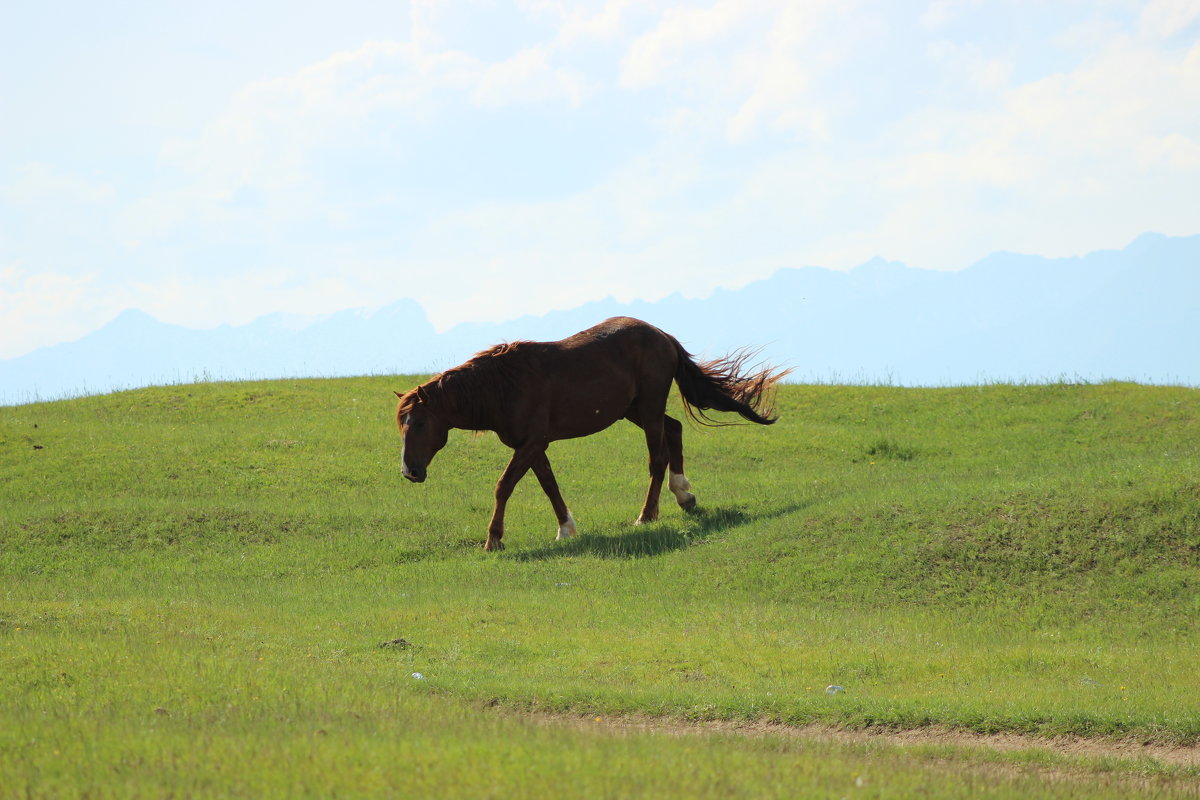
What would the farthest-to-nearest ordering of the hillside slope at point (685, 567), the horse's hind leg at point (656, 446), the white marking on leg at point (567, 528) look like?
the horse's hind leg at point (656, 446) < the white marking on leg at point (567, 528) < the hillside slope at point (685, 567)

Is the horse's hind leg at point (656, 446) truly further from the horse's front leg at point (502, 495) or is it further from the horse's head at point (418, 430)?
the horse's head at point (418, 430)

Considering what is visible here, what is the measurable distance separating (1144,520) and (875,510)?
10.4 feet

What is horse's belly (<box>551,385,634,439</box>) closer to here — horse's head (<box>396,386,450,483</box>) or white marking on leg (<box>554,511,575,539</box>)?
white marking on leg (<box>554,511,575,539</box>)

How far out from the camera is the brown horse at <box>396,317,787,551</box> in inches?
608

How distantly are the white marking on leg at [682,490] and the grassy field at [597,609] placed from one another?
498 mm

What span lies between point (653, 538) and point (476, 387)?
321 cm

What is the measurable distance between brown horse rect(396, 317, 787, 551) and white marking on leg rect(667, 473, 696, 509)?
0.05 feet

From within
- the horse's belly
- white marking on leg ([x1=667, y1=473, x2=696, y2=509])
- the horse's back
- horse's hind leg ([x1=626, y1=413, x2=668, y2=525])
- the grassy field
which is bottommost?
the grassy field

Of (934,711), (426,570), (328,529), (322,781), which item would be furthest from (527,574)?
(322,781)

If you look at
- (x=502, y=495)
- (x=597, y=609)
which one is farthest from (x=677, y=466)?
(x=597, y=609)

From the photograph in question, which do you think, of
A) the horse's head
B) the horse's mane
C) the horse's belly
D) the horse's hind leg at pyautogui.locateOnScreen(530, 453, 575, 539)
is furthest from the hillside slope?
the horse's mane

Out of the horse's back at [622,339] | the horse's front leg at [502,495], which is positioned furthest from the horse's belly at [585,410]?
the horse's front leg at [502,495]

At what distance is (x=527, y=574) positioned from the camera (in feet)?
46.3

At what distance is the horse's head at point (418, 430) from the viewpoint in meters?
15.3
